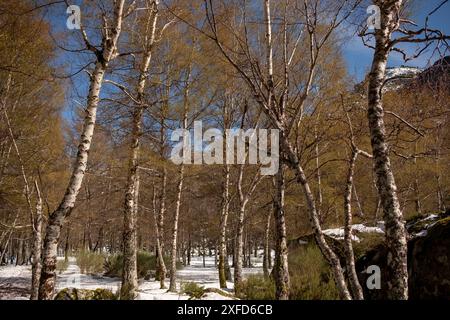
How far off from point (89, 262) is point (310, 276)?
13067mm

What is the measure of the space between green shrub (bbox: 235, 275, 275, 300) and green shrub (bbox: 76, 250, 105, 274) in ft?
36.3

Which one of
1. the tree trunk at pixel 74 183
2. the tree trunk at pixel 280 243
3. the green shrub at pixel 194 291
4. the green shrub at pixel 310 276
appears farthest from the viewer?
the green shrub at pixel 310 276

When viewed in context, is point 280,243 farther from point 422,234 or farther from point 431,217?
point 431,217

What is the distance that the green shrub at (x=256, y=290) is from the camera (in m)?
7.82

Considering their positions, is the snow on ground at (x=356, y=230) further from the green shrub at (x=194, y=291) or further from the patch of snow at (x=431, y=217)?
the green shrub at (x=194, y=291)

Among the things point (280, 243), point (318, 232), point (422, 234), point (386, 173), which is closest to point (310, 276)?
point (422, 234)

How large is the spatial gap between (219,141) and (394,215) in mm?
8821

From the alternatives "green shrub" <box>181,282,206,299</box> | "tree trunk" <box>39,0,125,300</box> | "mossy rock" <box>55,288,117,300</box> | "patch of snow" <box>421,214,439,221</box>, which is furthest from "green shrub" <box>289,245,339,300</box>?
"tree trunk" <box>39,0,125,300</box>

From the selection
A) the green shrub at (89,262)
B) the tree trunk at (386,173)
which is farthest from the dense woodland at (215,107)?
the green shrub at (89,262)

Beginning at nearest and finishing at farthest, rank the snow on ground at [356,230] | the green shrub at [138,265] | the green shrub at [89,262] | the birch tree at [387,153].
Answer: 1. the birch tree at [387,153]
2. the snow on ground at [356,230]
3. the green shrub at [138,265]
4. the green shrub at [89,262]

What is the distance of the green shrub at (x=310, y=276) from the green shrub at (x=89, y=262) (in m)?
12.0

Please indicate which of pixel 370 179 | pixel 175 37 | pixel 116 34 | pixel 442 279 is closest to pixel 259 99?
pixel 116 34

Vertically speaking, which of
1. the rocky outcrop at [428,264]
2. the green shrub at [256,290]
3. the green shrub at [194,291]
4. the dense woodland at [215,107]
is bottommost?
the green shrub at [256,290]
